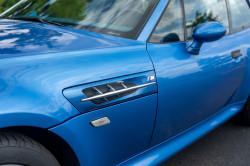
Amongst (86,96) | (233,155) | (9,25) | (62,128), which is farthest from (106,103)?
(233,155)

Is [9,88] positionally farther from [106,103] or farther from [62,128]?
[106,103]

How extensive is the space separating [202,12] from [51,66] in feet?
4.69

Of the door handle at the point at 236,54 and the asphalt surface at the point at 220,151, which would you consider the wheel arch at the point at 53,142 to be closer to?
the asphalt surface at the point at 220,151

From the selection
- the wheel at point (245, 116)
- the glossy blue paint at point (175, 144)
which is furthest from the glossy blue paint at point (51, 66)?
the wheel at point (245, 116)

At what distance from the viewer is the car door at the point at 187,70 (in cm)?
162

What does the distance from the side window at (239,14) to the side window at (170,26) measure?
759mm

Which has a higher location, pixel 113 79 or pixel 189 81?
pixel 113 79

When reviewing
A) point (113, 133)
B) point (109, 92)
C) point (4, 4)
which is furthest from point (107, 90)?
Result: point (4, 4)

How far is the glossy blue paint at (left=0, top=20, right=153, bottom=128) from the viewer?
105cm

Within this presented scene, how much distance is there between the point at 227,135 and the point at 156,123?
57.4 inches

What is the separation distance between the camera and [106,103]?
4.28ft

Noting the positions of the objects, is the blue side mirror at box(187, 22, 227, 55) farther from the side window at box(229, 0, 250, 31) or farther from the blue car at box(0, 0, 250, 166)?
the side window at box(229, 0, 250, 31)

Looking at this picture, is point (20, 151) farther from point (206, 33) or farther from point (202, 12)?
point (202, 12)

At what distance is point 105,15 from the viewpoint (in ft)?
5.82
